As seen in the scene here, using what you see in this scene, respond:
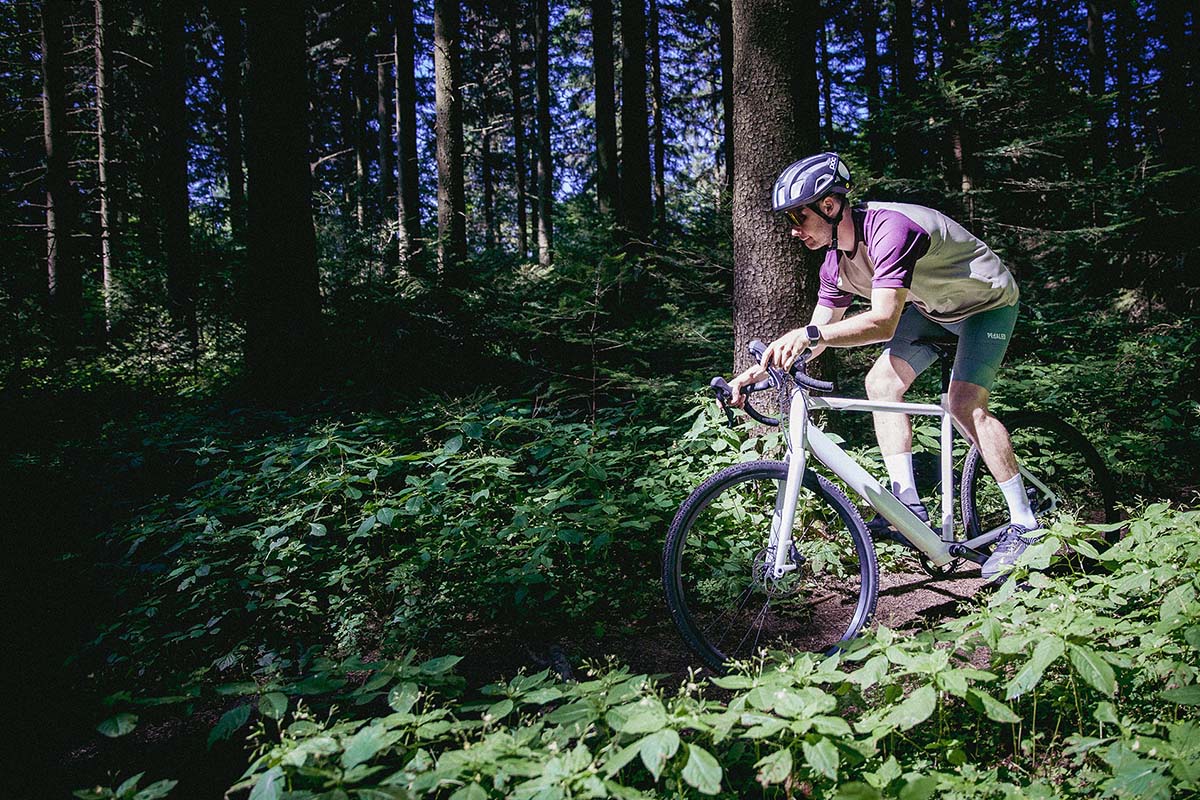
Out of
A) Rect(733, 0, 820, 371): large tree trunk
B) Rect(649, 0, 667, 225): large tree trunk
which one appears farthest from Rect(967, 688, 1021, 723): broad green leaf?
Rect(649, 0, 667, 225): large tree trunk

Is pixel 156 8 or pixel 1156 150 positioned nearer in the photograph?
pixel 1156 150

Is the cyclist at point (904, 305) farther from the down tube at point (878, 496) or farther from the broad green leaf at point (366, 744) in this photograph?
the broad green leaf at point (366, 744)

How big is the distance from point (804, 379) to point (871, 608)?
3.64 feet

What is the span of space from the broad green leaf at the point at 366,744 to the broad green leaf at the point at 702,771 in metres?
0.77

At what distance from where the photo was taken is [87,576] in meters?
4.06

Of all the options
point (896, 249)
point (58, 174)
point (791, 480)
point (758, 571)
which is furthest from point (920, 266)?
point (58, 174)

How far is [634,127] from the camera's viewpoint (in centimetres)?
1023

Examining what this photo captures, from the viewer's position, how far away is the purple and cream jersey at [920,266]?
3.00 meters

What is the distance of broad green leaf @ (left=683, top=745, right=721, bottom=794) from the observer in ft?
5.03

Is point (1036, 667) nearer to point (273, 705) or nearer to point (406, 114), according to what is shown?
point (273, 705)

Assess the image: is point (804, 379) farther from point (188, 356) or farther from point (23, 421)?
point (188, 356)

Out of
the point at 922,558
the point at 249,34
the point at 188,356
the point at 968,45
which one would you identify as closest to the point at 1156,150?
the point at 968,45

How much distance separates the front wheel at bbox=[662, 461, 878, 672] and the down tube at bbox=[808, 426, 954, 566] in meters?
0.11

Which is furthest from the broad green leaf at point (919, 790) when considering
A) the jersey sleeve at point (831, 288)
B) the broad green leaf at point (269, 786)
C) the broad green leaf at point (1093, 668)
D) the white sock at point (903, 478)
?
the jersey sleeve at point (831, 288)
